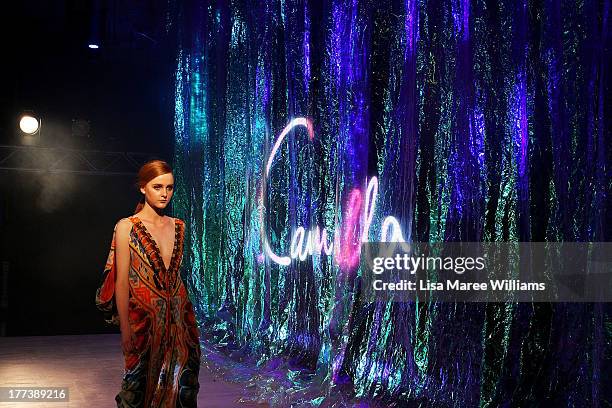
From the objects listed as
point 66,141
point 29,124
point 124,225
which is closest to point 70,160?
point 66,141

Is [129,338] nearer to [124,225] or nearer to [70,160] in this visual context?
[124,225]

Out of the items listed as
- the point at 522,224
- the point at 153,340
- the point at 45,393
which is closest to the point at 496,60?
the point at 522,224

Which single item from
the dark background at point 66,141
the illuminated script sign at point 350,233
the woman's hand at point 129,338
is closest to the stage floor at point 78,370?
the dark background at point 66,141

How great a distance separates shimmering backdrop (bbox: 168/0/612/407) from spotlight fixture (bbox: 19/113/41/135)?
133 inches

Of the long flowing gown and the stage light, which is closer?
the long flowing gown

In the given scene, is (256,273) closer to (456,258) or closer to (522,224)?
(456,258)

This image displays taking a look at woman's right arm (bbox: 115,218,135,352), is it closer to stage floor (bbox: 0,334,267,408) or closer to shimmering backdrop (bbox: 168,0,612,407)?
shimmering backdrop (bbox: 168,0,612,407)

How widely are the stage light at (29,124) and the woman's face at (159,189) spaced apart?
20.5ft

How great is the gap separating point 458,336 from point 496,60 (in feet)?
4.18

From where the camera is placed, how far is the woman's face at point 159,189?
7.72 feet

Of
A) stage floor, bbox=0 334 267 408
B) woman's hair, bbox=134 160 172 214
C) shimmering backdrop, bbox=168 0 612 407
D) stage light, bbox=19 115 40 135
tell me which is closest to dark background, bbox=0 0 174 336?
stage light, bbox=19 115 40 135

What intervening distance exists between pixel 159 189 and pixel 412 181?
1522 millimetres

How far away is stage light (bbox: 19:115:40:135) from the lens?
7.93 metres

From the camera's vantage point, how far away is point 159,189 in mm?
2357
